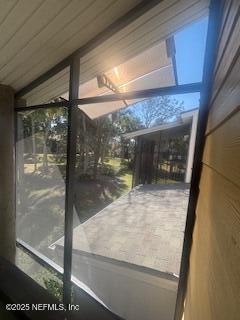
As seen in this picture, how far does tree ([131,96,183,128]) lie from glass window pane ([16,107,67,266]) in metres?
0.77

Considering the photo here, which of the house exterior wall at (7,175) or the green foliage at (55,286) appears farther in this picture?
the house exterior wall at (7,175)

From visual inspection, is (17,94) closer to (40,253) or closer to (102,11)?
(102,11)

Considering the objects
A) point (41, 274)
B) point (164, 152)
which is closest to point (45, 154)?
point (164, 152)

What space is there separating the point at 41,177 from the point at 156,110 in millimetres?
1607

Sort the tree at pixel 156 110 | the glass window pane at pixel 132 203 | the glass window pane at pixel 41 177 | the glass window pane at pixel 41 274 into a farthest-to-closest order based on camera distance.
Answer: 1. the glass window pane at pixel 41 274
2. the glass window pane at pixel 41 177
3. the glass window pane at pixel 132 203
4. the tree at pixel 156 110

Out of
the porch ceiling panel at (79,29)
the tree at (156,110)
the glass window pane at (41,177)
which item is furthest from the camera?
the glass window pane at (41,177)

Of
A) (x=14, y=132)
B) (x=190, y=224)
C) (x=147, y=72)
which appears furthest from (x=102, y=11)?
(x=14, y=132)

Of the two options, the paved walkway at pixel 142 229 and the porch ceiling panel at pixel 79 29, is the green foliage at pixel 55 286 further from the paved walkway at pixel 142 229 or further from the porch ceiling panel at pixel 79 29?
the porch ceiling panel at pixel 79 29

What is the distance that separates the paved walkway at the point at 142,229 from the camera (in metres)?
2.78

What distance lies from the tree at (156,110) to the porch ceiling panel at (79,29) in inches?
16.9

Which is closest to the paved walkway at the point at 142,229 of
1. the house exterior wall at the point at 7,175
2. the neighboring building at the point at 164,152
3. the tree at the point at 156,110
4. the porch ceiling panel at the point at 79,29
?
the neighboring building at the point at 164,152

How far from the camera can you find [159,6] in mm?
1630

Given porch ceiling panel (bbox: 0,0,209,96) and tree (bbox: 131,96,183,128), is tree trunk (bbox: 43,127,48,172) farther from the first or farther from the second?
tree (bbox: 131,96,183,128)

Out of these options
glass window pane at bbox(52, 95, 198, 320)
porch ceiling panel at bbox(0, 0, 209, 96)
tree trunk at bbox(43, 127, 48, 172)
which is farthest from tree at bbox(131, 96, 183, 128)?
tree trunk at bbox(43, 127, 48, 172)
